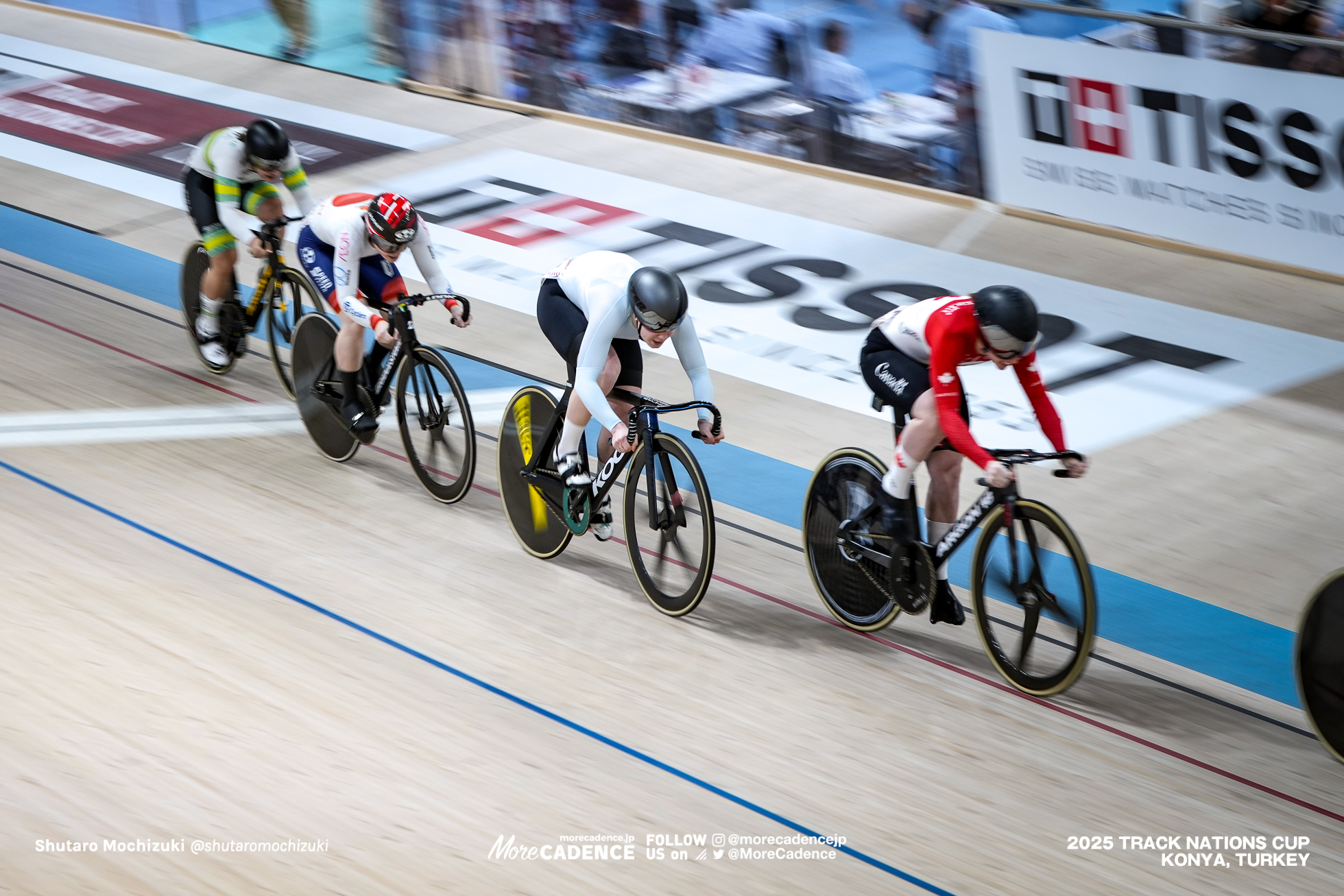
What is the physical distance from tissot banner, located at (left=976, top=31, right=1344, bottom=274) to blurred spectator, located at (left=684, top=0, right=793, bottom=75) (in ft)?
4.78

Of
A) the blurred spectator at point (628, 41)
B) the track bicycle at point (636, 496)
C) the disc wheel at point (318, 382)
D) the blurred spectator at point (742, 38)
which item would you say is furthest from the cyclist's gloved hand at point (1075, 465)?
the blurred spectator at point (628, 41)

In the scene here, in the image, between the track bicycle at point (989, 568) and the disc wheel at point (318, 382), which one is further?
the disc wheel at point (318, 382)

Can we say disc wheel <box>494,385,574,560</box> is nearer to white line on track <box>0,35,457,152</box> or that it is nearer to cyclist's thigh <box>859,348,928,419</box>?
cyclist's thigh <box>859,348,928,419</box>

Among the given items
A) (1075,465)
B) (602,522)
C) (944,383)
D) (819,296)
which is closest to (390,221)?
(602,522)

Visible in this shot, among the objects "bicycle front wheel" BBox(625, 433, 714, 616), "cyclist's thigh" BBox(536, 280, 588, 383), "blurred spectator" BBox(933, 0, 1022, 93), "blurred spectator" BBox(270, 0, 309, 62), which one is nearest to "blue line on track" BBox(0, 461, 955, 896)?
"bicycle front wheel" BBox(625, 433, 714, 616)

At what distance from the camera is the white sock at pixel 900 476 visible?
4.06 meters

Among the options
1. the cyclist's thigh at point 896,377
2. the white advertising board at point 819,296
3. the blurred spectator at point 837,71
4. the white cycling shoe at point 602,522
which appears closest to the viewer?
the cyclist's thigh at point 896,377

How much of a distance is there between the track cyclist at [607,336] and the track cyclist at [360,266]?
0.52 metres

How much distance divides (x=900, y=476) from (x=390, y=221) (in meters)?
2.15

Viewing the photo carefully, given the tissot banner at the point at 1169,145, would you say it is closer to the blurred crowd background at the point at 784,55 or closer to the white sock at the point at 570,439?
the blurred crowd background at the point at 784,55

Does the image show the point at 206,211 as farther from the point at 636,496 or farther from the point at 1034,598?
the point at 1034,598

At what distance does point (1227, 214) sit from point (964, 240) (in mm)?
1491

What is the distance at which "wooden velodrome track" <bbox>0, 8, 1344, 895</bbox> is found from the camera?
11.5 feet

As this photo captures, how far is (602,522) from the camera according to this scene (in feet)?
15.6
